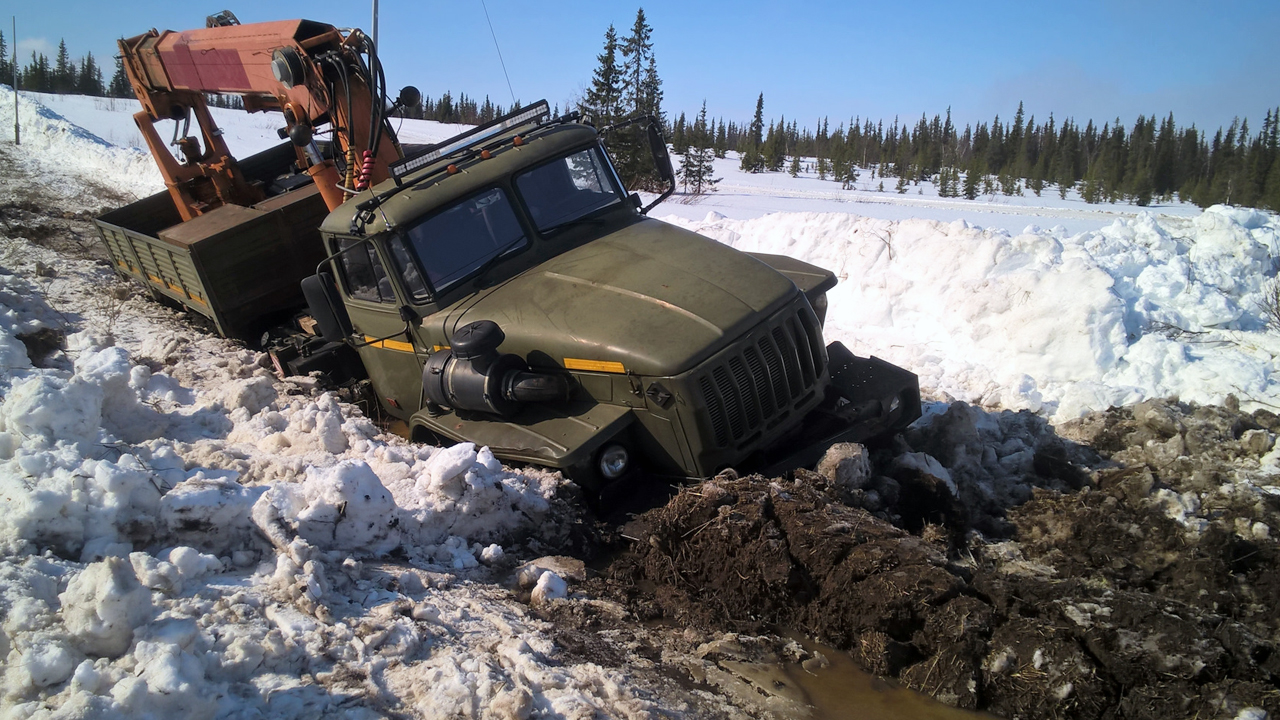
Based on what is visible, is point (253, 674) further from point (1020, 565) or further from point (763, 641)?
point (1020, 565)

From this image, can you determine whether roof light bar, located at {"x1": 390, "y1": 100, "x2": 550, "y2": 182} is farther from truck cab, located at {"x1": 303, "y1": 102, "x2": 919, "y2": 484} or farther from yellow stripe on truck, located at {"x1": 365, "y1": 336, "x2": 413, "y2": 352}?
yellow stripe on truck, located at {"x1": 365, "y1": 336, "x2": 413, "y2": 352}

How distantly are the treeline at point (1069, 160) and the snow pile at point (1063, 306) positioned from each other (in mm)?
25489

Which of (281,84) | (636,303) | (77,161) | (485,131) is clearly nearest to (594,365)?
(636,303)

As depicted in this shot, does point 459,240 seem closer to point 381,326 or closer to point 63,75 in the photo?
point 381,326

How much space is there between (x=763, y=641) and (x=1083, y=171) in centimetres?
5249

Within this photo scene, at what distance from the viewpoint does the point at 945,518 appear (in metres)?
4.77

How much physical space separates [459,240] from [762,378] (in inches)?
95.8

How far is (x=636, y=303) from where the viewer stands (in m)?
4.89

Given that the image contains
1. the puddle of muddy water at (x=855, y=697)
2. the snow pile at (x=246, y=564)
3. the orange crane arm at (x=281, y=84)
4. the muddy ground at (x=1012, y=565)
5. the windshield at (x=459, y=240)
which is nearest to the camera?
the snow pile at (x=246, y=564)

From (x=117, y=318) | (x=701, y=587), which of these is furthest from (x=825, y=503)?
(x=117, y=318)

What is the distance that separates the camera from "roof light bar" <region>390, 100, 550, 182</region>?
20.6ft

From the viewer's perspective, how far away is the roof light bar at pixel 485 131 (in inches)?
247

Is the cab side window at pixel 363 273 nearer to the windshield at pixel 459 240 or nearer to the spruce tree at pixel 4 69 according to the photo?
the windshield at pixel 459 240

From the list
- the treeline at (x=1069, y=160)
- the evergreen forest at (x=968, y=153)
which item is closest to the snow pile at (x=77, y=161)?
the evergreen forest at (x=968, y=153)
